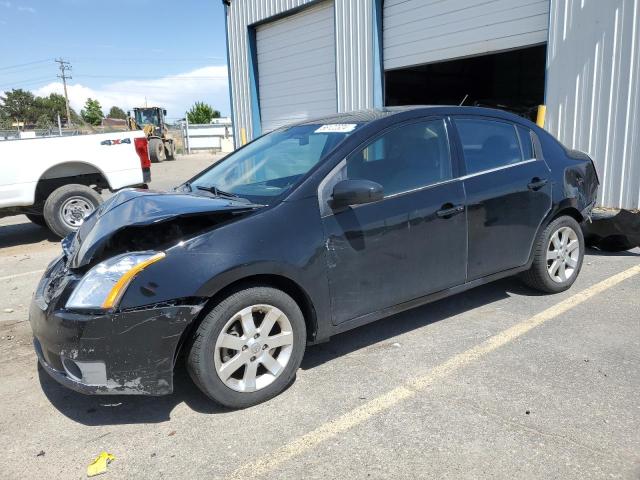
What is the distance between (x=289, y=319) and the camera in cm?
297

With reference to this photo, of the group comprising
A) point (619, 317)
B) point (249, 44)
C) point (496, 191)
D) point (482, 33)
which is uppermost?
point (249, 44)

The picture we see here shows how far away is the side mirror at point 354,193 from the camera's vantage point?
3.03m

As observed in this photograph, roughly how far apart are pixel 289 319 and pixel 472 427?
3.72 ft

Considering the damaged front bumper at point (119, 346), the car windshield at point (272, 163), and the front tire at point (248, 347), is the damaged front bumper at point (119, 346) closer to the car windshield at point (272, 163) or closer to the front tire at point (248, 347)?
the front tire at point (248, 347)

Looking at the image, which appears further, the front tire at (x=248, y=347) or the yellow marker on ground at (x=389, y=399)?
the front tire at (x=248, y=347)

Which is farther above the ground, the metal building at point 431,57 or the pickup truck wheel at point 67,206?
the metal building at point 431,57

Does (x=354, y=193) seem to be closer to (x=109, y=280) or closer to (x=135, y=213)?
(x=135, y=213)

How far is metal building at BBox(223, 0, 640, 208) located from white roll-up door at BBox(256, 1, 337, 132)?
0.03 metres

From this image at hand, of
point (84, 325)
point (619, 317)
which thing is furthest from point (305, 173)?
point (619, 317)

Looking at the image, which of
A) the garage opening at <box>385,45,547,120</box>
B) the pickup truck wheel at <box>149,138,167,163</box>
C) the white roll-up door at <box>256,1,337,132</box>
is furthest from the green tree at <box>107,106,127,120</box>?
the white roll-up door at <box>256,1,337,132</box>

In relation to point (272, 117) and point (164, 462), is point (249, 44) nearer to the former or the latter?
point (272, 117)

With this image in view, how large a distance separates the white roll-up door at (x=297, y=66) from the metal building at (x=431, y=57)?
27mm

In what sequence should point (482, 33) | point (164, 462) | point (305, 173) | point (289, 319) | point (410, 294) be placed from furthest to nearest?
point (482, 33)
point (410, 294)
point (305, 173)
point (289, 319)
point (164, 462)

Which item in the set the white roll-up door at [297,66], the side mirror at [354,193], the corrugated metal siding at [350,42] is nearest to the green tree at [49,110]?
the white roll-up door at [297,66]
